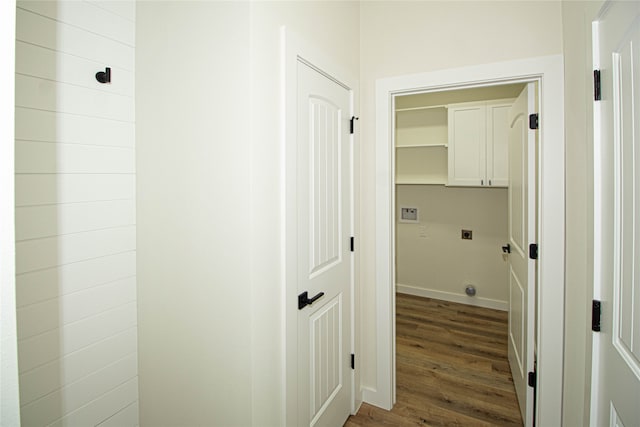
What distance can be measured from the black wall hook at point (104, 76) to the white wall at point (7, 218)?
1058 mm

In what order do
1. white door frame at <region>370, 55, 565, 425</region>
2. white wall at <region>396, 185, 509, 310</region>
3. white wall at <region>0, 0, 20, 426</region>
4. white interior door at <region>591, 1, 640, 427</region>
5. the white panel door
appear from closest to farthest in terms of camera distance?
white wall at <region>0, 0, 20, 426</region>
white interior door at <region>591, 1, 640, 427</region>
the white panel door
white door frame at <region>370, 55, 565, 425</region>
white wall at <region>396, 185, 509, 310</region>

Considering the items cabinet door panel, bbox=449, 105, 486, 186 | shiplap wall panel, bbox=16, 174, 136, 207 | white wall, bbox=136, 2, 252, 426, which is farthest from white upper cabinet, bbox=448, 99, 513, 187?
shiplap wall panel, bbox=16, 174, 136, 207

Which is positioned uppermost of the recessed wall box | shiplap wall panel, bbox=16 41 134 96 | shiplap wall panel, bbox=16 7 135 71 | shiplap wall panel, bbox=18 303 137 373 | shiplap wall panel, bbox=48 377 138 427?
shiplap wall panel, bbox=16 7 135 71

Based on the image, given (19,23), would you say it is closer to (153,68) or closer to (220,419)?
(153,68)

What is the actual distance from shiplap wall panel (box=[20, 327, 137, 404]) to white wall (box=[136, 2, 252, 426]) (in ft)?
0.31

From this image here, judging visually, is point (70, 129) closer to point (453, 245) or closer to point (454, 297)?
point (453, 245)

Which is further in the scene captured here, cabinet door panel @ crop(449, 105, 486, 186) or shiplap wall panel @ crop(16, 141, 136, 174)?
cabinet door panel @ crop(449, 105, 486, 186)

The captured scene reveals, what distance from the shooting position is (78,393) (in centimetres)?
138

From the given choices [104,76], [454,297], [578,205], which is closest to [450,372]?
[454,297]

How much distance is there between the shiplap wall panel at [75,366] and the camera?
48.0 inches

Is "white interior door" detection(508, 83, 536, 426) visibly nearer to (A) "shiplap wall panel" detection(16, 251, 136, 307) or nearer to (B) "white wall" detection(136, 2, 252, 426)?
(B) "white wall" detection(136, 2, 252, 426)

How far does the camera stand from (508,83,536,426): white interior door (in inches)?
73.2

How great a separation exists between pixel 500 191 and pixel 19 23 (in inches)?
162

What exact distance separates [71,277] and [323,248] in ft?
3.73
